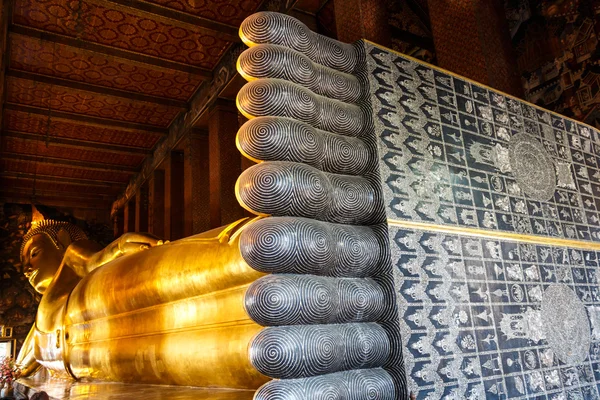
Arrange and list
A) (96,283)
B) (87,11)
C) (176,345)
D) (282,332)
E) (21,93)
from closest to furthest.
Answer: (282,332)
(176,345)
(96,283)
(87,11)
(21,93)

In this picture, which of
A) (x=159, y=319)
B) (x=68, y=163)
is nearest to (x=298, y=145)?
(x=159, y=319)

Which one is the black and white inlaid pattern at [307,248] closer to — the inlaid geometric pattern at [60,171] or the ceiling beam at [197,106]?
the ceiling beam at [197,106]

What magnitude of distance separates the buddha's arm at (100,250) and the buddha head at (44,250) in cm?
68

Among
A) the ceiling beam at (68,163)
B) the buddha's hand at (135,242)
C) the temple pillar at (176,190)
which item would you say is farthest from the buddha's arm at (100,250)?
the ceiling beam at (68,163)

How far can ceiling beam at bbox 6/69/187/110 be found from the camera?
6801mm

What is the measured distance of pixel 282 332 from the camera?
1.70 m

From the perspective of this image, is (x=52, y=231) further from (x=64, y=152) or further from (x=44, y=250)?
(x=64, y=152)

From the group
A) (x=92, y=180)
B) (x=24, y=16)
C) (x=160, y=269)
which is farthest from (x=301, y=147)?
(x=92, y=180)

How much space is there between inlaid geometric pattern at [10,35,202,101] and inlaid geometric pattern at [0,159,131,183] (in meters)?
3.72

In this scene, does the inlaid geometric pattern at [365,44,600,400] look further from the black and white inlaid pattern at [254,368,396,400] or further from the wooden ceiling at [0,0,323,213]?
the wooden ceiling at [0,0,323,213]

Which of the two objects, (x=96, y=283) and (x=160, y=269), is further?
(x=96, y=283)

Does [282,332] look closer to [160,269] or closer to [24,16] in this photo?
[160,269]

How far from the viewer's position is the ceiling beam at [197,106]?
249 inches

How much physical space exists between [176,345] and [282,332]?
117 cm
